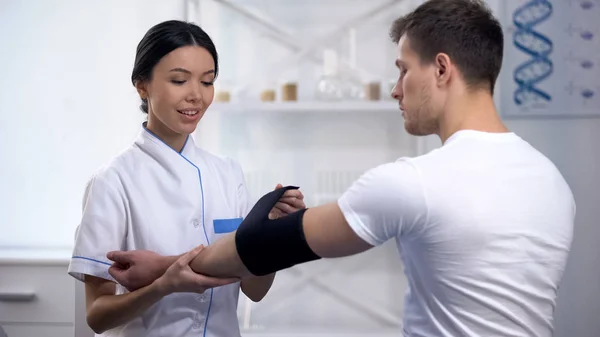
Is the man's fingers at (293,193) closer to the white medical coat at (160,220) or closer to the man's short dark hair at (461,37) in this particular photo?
the white medical coat at (160,220)

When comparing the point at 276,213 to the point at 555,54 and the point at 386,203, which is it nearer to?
the point at 386,203

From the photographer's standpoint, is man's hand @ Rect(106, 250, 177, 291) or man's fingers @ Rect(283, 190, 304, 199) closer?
man's hand @ Rect(106, 250, 177, 291)

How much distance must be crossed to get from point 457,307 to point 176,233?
0.60 meters

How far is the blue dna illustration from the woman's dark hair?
1.68 m

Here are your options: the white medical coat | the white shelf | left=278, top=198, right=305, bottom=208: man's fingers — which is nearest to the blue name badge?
the white medical coat

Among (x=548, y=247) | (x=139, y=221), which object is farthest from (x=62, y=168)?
(x=548, y=247)

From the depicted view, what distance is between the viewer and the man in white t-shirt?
0.87 m

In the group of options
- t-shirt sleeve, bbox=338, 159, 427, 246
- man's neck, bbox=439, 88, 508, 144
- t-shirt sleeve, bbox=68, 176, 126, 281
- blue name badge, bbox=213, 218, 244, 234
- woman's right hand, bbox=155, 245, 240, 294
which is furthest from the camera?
blue name badge, bbox=213, 218, 244, 234

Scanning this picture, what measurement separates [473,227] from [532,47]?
1959 mm

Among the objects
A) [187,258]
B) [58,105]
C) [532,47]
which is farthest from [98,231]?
[532,47]

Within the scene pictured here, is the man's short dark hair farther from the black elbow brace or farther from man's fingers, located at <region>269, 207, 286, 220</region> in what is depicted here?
man's fingers, located at <region>269, 207, 286, 220</region>

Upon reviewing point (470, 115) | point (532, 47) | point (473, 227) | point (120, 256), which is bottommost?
point (120, 256)

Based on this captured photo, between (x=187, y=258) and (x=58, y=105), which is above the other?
(x=58, y=105)

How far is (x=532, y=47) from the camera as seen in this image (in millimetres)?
2594
